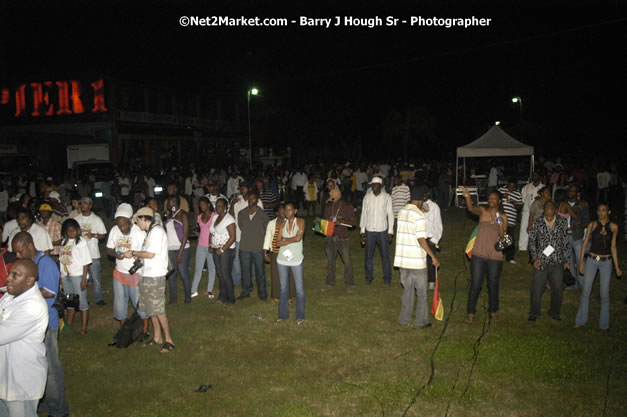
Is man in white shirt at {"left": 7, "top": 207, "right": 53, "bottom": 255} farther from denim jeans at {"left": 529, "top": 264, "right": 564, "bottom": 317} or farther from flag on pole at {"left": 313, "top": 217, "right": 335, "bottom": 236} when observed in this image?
denim jeans at {"left": 529, "top": 264, "right": 564, "bottom": 317}

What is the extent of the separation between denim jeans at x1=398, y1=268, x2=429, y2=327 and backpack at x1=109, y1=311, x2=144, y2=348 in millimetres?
3608

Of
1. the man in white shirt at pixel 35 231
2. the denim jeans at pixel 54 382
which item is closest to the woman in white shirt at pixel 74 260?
the man in white shirt at pixel 35 231

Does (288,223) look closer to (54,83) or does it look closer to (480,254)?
(480,254)

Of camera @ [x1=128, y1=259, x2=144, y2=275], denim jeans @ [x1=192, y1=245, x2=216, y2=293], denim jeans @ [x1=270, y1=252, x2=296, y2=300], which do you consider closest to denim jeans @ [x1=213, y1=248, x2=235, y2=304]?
denim jeans @ [x1=192, y1=245, x2=216, y2=293]

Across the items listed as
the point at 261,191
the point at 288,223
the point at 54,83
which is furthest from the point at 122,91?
the point at 288,223

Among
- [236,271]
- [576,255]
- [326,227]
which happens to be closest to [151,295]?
[236,271]

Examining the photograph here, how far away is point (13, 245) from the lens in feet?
17.0

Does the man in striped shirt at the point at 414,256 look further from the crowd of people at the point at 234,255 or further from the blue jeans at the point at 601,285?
the blue jeans at the point at 601,285

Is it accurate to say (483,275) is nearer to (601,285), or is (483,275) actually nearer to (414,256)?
(414,256)

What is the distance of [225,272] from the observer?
855cm

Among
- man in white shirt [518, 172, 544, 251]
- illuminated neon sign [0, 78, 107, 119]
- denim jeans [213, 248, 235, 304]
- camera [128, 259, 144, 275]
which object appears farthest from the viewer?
illuminated neon sign [0, 78, 107, 119]

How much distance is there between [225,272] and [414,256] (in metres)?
3.19

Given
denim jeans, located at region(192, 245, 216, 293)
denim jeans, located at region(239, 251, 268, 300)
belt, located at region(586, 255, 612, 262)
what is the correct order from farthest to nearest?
denim jeans, located at region(192, 245, 216, 293) < denim jeans, located at region(239, 251, 268, 300) < belt, located at region(586, 255, 612, 262)

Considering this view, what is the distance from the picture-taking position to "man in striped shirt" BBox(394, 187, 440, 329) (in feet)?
23.2
